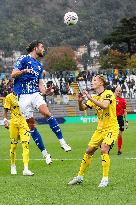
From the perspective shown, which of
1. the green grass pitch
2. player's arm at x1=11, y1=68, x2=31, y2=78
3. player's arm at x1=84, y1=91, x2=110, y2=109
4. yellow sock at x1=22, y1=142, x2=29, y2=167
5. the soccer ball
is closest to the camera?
the green grass pitch

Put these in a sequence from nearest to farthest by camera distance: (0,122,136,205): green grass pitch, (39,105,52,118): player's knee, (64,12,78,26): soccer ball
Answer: (0,122,136,205): green grass pitch → (39,105,52,118): player's knee → (64,12,78,26): soccer ball

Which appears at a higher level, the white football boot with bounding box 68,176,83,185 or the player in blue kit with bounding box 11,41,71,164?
the player in blue kit with bounding box 11,41,71,164

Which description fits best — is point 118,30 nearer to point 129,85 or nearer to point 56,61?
point 56,61

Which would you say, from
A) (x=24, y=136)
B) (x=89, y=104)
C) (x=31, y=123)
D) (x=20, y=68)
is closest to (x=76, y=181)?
(x=89, y=104)

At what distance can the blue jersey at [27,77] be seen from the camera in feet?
44.9

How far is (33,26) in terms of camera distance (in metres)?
130

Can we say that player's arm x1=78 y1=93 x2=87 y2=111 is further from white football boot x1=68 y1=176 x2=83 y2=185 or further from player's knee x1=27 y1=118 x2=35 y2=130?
player's knee x1=27 y1=118 x2=35 y2=130

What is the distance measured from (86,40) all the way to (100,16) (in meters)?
5.85

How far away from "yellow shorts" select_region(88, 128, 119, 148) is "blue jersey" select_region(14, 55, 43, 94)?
2090 mm

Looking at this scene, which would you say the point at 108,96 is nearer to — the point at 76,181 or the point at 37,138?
the point at 76,181

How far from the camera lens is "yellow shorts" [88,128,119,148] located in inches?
483

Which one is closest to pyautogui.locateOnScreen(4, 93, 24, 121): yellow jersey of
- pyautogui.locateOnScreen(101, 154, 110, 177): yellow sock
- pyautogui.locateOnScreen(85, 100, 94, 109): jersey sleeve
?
pyautogui.locateOnScreen(85, 100, 94, 109): jersey sleeve

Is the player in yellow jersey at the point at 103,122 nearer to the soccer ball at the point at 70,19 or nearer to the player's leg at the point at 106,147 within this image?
the player's leg at the point at 106,147

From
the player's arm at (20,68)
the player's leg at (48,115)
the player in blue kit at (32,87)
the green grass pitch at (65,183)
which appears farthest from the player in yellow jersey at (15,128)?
the player's arm at (20,68)
